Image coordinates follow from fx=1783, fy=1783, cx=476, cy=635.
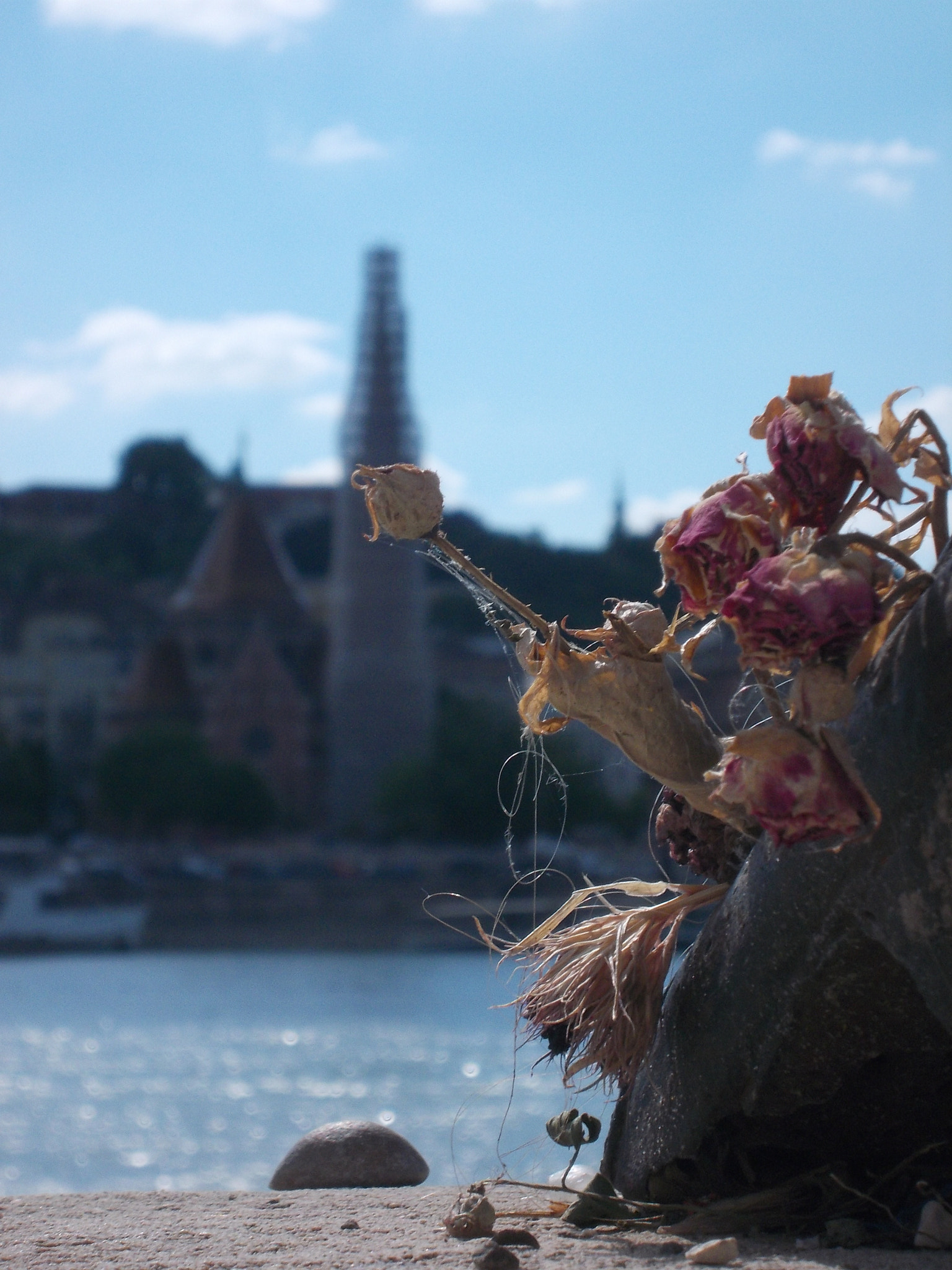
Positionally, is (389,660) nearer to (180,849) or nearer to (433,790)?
(433,790)

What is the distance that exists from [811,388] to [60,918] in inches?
1913

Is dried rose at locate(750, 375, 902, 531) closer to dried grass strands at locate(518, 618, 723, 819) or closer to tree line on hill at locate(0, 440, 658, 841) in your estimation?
dried grass strands at locate(518, 618, 723, 819)

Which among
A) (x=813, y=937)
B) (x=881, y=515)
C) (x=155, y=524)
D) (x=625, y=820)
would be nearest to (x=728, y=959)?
(x=813, y=937)

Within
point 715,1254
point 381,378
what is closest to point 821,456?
point 715,1254

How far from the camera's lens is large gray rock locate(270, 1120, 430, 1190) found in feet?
10.1

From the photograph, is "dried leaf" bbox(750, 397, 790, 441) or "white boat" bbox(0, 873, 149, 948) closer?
"dried leaf" bbox(750, 397, 790, 441)

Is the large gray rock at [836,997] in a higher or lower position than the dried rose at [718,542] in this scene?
lower

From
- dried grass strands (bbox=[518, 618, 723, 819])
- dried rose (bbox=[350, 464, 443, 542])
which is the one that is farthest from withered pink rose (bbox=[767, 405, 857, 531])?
dried rose (bbox=[350, 464, 443, 542])

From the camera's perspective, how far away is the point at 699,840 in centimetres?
236

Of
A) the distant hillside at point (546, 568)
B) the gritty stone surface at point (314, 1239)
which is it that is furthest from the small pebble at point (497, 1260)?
the distant hillside at point (546, 568)

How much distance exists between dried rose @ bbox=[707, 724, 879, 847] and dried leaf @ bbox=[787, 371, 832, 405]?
41cm

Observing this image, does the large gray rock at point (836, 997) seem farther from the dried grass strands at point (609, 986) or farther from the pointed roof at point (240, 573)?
the pointed roof at point (240, 573)

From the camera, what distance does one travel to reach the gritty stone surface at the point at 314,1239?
6.50 ft

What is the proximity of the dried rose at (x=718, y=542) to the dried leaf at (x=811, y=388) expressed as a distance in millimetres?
107
